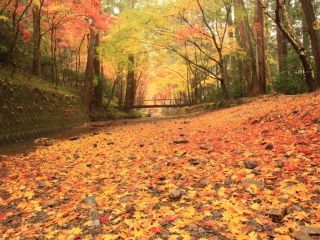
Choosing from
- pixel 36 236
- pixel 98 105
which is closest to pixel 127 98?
pixel 98 105

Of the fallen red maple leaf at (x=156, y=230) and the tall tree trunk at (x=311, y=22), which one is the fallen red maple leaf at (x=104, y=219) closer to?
the fallen red maple leaf at (x=156, y=230)

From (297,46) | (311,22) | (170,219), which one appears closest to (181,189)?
(170,219)

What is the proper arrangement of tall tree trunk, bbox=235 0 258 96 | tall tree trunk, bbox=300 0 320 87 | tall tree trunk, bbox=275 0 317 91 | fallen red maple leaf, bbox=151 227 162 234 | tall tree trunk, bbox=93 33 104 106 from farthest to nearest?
tall tree trunk, bbox=93 33 104 106 → tall tree trunk, bbox=235 0 258 96 → tall tree trunk, bbox=300 0 320 87 → tall tree trunk, bbox=275 0 317 91 → fallen red maple leaf, bbox=151 227 162 234

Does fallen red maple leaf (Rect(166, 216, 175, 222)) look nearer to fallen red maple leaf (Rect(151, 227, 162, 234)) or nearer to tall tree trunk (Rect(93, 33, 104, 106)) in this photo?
fallen red maple leaf (Rect(151, 227, 162, 234))

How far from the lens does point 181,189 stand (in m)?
4.66

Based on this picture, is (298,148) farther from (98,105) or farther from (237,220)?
(98,105)

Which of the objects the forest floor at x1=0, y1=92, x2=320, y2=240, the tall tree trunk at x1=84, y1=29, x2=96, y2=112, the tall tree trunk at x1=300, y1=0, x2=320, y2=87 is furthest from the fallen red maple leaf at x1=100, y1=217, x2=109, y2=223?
the tall tree trunk at x1=84, y1=29, x2=96, y2=112

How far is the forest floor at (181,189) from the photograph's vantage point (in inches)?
137

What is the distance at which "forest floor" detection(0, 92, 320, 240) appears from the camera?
3484 millimetres

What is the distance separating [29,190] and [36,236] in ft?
6.67

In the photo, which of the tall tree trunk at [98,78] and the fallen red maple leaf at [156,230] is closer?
the fallen red maple leaf at [156,230]

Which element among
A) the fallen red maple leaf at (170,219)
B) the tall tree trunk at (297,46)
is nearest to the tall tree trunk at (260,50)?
the tall tree trunk at (297,46)

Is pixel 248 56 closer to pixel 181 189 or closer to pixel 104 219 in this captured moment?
pixel 181 189

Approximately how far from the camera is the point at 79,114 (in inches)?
684
